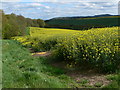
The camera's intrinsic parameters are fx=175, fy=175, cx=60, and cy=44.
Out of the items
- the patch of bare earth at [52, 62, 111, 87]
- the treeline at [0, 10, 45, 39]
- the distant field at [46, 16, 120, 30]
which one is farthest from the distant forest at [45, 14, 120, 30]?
the treeline at [0, 10, 45, 39]

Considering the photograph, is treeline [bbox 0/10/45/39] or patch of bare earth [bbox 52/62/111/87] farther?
treeline [bbox 0/10/45/39]

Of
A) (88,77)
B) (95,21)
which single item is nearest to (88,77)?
(88,77)

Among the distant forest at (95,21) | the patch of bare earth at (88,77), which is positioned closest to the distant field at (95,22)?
the distant forest at (95,21)

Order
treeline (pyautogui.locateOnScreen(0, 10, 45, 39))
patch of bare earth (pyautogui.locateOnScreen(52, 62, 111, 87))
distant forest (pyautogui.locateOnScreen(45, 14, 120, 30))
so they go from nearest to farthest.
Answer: patch of bare earth (pyautogui.locateOnScreen(52, 62, 111, 87)), distant forest (pyautogui.locateOnScreen(45, 14, 120, 30)), treeline (pyautogui.locateOnScreen(0, 10, 45, 39))

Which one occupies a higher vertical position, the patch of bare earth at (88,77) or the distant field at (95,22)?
the distant field at (95,22)

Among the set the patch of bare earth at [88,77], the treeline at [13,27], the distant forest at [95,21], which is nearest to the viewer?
the patch of bare earth at [88,77]

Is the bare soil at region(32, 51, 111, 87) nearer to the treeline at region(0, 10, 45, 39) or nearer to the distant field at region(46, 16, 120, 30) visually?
the distant field at region(46, 16, 120, 30)

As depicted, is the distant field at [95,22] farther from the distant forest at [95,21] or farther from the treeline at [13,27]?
the treeline at [13,27]

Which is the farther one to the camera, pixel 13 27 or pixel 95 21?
pixel 13 27

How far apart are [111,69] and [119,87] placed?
1.59 m

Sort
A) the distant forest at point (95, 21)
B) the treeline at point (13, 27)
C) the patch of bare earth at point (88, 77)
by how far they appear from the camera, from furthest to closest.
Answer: the treeline at point (13, 27), the distant forest at point (95, 21), the patch of bare earth at point (88, 77)

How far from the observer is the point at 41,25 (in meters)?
47.7

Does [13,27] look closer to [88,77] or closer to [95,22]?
[95,22]

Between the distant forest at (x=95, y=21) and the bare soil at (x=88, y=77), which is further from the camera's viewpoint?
the distant forest at (x=95, y=21)
